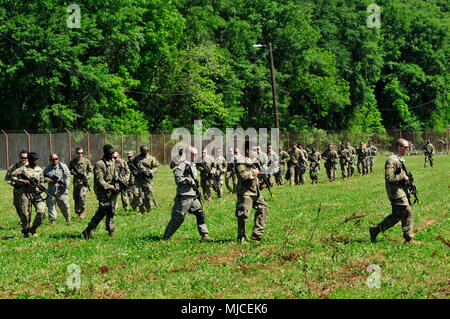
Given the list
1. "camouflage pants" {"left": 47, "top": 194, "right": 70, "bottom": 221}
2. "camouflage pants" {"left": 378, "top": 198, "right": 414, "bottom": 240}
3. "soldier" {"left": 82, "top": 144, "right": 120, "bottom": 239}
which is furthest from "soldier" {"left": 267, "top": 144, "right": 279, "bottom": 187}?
"camouflage pants" {"left": 378, "top": 198, "right": 414, "bottom": 240}

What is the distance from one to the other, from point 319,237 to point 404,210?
190cm

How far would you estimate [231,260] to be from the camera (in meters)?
9.43

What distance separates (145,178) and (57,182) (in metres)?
2.70

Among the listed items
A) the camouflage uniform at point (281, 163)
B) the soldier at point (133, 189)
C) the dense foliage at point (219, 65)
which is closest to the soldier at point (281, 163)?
the camouflage uniform at point (281, 163)

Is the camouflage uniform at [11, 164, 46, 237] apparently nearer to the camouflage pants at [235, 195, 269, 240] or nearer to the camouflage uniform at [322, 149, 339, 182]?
the camouflage pants at [235, 195, 269, 240]

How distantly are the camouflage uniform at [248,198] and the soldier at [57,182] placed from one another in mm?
5683

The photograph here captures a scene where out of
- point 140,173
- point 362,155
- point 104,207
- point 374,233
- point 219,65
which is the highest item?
point 219,65

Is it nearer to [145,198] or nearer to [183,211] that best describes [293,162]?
[145,198]

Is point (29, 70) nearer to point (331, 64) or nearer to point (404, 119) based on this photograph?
point (331, 64)

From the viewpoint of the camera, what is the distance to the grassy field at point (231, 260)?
25.0 feet

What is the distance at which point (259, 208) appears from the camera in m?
10.8

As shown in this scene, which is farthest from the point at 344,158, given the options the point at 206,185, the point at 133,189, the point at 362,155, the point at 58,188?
the point at 58,188

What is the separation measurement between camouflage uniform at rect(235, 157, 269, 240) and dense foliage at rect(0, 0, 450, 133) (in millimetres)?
27780

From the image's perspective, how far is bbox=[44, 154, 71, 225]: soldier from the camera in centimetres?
1442
